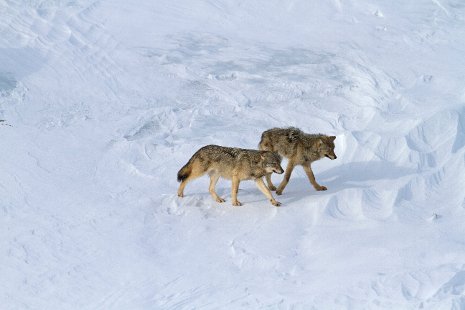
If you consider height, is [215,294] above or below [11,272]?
above

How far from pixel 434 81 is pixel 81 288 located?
36.4ft

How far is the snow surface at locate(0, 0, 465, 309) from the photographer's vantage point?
9203 millimetres

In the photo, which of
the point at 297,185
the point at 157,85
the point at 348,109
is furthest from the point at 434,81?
the point at 157,85

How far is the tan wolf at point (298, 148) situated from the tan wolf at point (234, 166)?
0.67m

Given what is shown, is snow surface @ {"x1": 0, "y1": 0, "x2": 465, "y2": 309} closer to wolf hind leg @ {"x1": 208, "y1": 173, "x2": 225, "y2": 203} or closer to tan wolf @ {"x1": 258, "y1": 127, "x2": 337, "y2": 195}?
wolf hind leg @ {"x1": 208, "y1": 173, "x2": 225, "y2": 203}

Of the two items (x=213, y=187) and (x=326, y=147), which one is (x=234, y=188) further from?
(x=326, y=147)

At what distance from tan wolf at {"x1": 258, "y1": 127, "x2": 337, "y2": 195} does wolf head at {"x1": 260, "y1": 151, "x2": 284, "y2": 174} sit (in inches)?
28.3

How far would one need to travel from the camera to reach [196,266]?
381 inches

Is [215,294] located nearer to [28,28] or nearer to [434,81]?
[434,81]

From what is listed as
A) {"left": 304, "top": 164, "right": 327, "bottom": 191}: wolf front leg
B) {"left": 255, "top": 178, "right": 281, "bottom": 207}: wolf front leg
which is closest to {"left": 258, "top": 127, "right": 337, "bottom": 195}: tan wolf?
{"left": 304, "top": 164, "right": 327, "bottom": 191}: wolf front leg

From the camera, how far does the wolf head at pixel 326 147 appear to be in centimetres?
1219

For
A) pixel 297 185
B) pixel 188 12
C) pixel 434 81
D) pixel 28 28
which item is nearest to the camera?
pixel 297 185

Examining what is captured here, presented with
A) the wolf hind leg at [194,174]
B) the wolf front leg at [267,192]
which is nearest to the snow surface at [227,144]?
the wolf front leg at [267,192]


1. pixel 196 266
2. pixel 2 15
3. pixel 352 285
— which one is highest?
pixel 352 285
